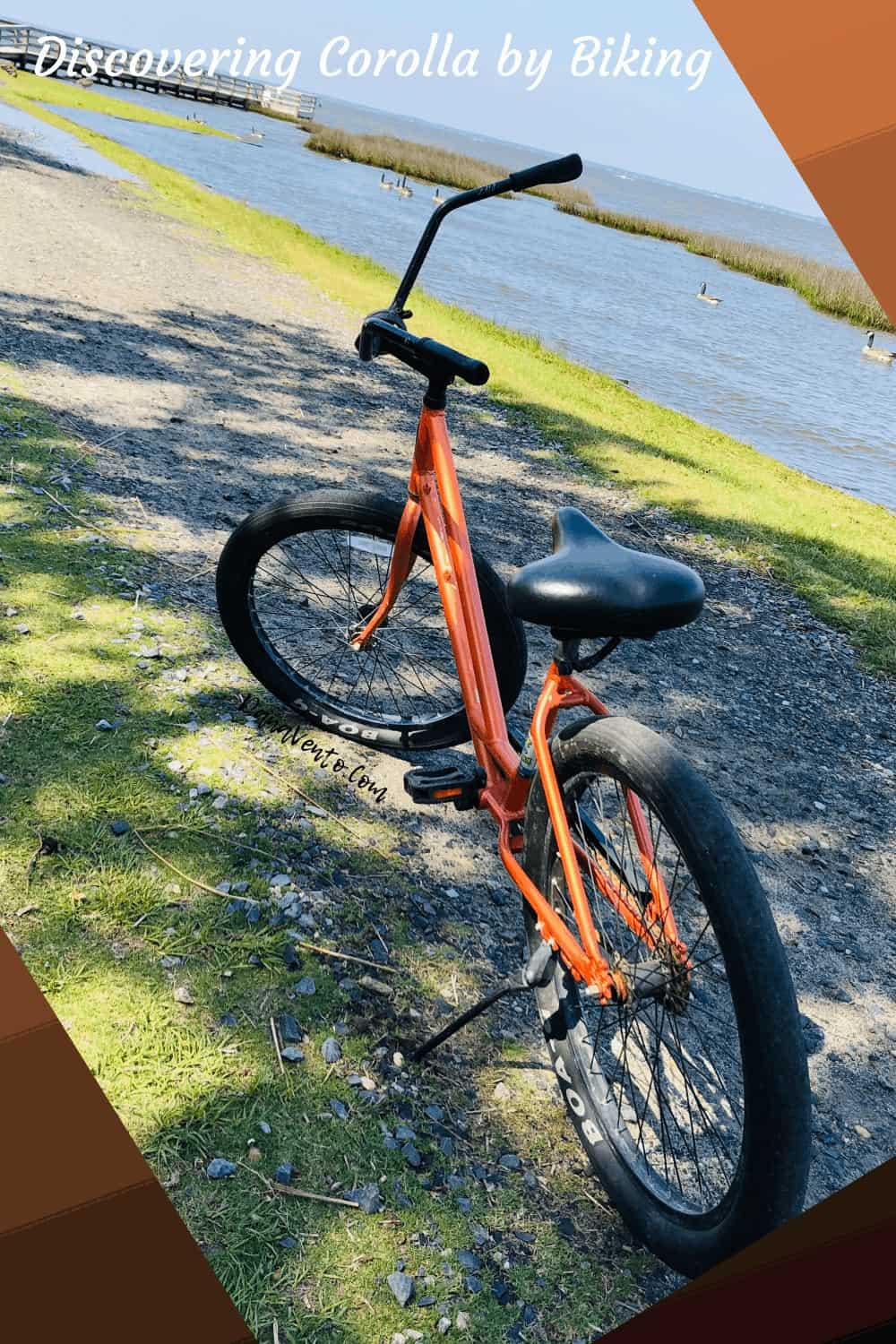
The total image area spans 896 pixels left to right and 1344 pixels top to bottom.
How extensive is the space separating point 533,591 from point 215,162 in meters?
30.1

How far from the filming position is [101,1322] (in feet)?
5.97

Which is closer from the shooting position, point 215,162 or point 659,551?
point 659,551

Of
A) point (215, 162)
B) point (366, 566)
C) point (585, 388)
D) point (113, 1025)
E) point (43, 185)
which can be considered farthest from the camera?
point (215, 162)

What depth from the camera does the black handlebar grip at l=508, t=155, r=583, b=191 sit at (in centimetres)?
264

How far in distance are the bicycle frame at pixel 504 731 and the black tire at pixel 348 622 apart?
157mm

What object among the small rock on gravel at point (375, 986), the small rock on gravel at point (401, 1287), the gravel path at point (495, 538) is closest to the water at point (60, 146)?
the gravel path at point (495, 538)

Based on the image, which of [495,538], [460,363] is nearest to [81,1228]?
[460,363]

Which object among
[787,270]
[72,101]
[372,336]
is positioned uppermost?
[787,270]

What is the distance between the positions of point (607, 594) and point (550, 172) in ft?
4.39

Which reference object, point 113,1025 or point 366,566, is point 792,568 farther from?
point 113,1025

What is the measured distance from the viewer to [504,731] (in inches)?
112

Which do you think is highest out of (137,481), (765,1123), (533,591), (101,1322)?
(533,591)

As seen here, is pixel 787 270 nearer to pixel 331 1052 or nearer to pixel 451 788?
pixel 451 788

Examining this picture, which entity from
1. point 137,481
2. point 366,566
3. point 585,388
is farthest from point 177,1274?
point 585,388
